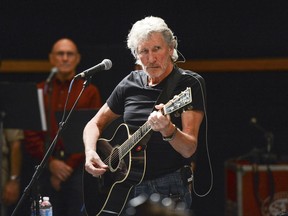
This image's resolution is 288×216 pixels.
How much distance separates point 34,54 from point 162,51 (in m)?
3.61

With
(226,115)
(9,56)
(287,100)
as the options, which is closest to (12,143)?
(9,56)

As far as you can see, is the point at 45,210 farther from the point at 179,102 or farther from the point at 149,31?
the point at 149,31

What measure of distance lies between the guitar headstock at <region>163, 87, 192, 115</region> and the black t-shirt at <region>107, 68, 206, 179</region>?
0.47ft

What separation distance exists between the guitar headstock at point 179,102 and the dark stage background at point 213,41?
3.37 metres

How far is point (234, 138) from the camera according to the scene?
7.43 m

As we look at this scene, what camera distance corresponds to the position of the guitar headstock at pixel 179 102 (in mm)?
3693

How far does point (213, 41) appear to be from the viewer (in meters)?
7.30

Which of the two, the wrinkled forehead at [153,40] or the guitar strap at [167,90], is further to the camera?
the wrinkled forehead at [153,40]

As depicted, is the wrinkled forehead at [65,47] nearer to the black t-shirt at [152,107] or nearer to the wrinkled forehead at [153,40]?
the black t-shirt at [152,107]

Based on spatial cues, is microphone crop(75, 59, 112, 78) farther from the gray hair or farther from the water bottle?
the water bottle

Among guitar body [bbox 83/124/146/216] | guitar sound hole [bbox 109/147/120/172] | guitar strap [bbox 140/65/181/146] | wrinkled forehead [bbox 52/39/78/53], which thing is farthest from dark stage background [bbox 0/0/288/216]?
guitar strap [bbox 140/65/181/146]

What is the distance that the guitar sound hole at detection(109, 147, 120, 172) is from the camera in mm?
4250

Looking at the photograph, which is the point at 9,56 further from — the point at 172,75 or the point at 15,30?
the point at 172,75

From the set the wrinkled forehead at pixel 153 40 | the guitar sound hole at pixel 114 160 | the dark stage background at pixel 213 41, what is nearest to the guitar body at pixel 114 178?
the guitar sound hole at pixel 114 160
